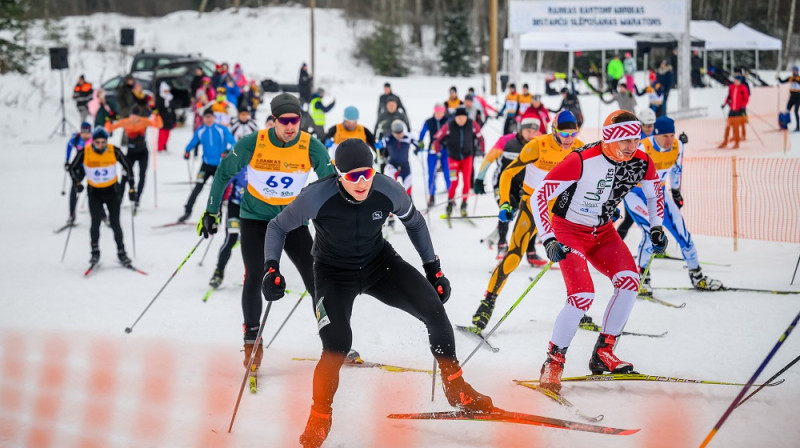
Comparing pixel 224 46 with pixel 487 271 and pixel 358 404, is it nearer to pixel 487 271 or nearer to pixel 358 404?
pixel 487 271

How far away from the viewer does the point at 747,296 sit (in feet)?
23.0

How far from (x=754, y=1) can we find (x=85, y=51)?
128ft

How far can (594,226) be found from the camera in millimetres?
4902

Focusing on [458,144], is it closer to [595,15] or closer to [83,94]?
[595,15]

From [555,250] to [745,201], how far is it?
7.71 meters

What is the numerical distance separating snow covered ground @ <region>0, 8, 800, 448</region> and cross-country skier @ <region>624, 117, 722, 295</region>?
218 millimetres

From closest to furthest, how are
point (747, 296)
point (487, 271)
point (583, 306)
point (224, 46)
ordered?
1. point (583, 306)
2. point (747, 296)
3. point (487, 271)
4. point (224, 46)

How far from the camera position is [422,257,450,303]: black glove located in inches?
170

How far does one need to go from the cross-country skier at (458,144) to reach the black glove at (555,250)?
6.49m

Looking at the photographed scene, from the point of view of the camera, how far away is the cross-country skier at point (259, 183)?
5344 mm

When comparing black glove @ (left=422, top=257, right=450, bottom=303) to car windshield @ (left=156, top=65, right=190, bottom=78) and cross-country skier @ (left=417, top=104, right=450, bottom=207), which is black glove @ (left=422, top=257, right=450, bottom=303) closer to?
cross-country skier @ (left=417, top=104, right=450, bottom=207)

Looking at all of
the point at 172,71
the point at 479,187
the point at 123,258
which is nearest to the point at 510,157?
the point at 479,187

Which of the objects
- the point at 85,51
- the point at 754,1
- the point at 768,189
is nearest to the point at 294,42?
the point at 85,51

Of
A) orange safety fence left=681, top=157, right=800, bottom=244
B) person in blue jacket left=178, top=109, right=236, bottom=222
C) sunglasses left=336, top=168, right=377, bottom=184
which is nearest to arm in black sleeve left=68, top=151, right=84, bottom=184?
person in blue jacket left=178, top=109, right=236, bottom=222
